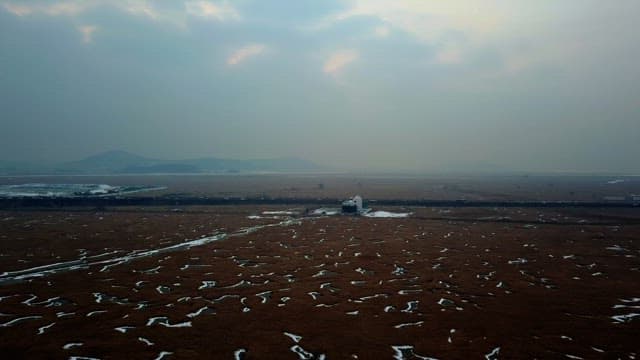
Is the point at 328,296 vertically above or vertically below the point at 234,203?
below

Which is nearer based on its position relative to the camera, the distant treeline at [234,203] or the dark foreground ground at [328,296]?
the dark foreground ground at [328,296]

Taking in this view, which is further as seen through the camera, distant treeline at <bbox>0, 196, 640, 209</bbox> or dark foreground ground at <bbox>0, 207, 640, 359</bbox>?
distant treeline at <bbox>0, 196, 640, 209</bbox>

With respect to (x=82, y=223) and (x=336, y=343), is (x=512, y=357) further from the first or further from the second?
(x=82, y=223)

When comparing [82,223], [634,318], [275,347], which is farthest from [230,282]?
[82,223]

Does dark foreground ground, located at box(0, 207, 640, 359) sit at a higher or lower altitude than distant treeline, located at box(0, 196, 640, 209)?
lower

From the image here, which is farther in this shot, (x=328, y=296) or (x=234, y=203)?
(x=234, y=203)

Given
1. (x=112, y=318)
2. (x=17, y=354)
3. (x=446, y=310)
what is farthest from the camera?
(x=446, y=310)

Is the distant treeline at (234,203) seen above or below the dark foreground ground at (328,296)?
above

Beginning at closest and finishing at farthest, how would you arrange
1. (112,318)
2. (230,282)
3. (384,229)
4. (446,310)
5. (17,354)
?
1. (17,354)
2. (112,318)
3. (446,310)
4. (230,282)
5. (384,229)
